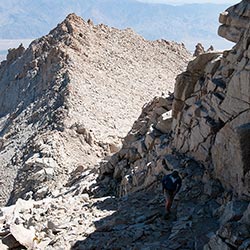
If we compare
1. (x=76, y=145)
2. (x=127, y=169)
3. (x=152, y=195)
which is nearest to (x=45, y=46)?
(x=76, y=145)

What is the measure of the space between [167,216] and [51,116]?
21913 millimetres

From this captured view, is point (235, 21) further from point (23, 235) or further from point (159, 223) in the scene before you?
point (23, 235)

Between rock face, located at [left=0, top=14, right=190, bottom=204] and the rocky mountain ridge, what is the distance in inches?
286

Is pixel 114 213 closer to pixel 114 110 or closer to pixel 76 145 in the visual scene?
pixel 76 145

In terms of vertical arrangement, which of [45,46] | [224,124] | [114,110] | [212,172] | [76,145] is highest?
[45,46]

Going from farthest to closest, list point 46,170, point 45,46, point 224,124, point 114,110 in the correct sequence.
Result: point 45,46, point 114,110, point 46,170, point 224,124

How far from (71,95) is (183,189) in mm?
22208

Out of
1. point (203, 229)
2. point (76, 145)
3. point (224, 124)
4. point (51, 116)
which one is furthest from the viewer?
point (51, 116)

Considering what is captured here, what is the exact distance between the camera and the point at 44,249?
13219 millimetres

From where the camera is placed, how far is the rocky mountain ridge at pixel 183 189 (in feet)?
38.5

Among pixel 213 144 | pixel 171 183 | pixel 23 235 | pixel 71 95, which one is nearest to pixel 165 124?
pixel 213 144

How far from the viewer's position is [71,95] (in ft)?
116

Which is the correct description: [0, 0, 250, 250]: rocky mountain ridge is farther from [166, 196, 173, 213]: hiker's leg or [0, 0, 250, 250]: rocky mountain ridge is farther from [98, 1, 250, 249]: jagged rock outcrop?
[166, 196, 173, 213]: hiker's leg

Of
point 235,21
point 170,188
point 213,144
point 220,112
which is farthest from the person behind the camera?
point 235,21
